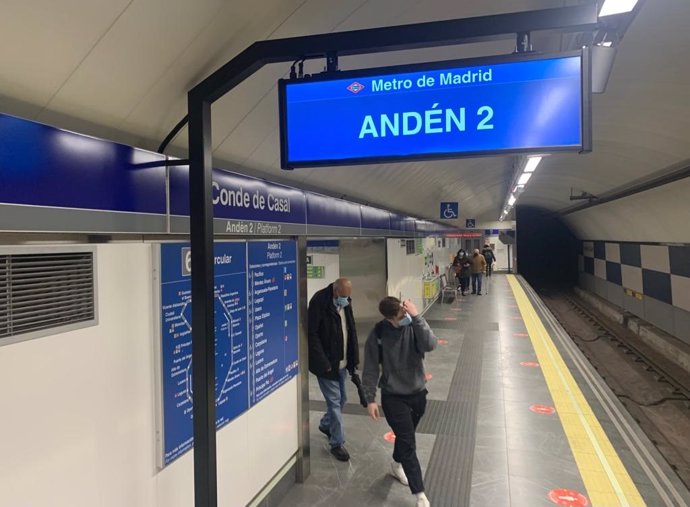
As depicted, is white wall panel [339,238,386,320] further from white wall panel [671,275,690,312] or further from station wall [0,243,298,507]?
white wall panel [671,275,690,312]

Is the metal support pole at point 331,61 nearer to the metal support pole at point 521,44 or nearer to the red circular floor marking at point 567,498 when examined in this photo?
the metal support pole at point 521,44

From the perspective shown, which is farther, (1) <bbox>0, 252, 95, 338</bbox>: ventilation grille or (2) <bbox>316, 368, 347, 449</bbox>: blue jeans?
(2) <bbox>316, 368, 347, 449</bbox>: blue jeans

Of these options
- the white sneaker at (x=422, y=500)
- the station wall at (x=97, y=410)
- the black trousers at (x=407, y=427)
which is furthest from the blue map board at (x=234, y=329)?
the white sneaker at (x=422, y=500)

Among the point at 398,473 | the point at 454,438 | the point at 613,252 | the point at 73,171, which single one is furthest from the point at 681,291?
the point at 73,171

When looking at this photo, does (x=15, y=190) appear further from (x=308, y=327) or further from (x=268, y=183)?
(x=308, y=327)

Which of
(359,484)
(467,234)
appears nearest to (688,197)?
(359,484)

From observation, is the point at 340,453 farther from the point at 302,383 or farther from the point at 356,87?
the point at 356,87

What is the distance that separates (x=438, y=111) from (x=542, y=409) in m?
4.28

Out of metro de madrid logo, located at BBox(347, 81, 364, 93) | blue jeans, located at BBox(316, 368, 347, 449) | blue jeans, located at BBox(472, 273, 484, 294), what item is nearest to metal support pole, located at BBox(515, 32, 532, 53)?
metro de madrid logo, located at BBox(347, 81, 364, 93)

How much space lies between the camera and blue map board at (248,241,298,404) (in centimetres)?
326

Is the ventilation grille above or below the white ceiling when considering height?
below

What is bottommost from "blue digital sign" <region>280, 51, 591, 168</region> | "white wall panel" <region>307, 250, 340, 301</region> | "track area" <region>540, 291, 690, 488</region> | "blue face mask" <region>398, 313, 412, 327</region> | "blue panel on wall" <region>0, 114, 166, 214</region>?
"track area" <region>540, 291, 690, 488</region>

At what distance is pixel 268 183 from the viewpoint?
349cm

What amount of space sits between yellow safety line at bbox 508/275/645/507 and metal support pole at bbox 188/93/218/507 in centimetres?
287
